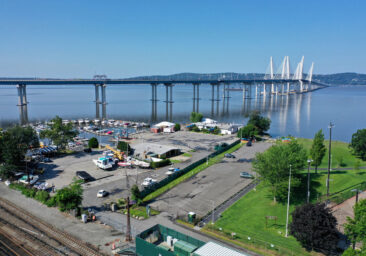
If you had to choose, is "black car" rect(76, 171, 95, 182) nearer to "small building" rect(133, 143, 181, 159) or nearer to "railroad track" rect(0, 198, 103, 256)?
"railroad track" rect(0, 198, 103, 256)

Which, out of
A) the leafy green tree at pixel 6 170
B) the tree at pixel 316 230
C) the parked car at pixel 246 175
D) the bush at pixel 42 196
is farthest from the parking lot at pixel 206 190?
the leafy green tree at pixel 6 170

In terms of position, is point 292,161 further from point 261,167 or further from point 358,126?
point 358,126

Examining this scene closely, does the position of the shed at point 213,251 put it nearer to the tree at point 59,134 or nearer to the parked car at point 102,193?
the parked car at point 102,193

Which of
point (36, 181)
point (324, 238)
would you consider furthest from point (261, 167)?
point (36, 181)

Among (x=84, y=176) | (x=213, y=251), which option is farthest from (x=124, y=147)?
(x=213, y=251)

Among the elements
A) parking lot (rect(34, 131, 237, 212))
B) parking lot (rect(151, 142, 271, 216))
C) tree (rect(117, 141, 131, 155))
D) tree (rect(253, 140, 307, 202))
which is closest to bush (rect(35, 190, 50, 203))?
parking lot (rect(34, 131, 237, 212))
